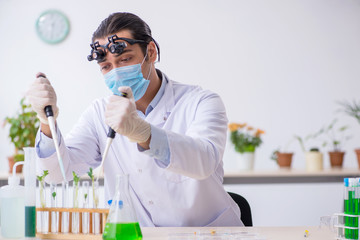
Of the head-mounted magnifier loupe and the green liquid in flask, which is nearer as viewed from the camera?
the green liquid in flask

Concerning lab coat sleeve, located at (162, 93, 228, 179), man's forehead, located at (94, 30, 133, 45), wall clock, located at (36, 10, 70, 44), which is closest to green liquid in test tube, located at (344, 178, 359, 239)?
lab coat sleeve, located at (162, 93, 228, 179)

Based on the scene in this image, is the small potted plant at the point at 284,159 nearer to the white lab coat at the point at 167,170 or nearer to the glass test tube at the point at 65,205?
the white lab coat at the point at 167,170

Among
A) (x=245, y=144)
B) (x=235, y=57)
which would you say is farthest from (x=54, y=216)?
(x=235, y=57)

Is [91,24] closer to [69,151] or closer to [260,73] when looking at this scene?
[260,73]

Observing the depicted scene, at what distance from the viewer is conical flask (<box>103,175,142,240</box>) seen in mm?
1259

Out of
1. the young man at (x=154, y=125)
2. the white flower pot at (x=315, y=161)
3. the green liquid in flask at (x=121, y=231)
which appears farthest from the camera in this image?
the white flower pot at (x=315, y=161)

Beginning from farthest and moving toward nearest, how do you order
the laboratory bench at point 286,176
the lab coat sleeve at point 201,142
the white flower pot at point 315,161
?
1. the white flower pot at point 315,161
2. the laboratory bench at point 286,176
3. the lab coat sleeve at point 201,142

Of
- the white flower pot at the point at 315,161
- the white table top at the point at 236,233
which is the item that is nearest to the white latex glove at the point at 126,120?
the white table top at the point at 236,233

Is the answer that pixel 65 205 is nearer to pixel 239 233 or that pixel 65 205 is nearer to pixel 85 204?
pixel 85 204

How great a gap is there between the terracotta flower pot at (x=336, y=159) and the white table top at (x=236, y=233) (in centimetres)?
259

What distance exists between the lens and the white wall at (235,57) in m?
4.64

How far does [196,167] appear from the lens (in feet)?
4.99

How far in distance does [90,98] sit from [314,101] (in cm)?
214

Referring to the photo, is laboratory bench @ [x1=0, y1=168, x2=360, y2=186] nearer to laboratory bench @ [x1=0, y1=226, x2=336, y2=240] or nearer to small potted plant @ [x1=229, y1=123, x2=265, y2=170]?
small potted plant @ [x1=229, y1=123, x2=265, y2=170]
